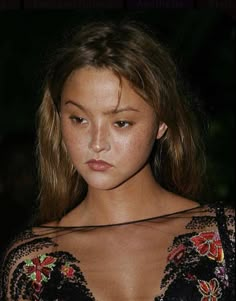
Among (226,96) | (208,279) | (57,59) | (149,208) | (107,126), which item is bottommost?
(208,279)

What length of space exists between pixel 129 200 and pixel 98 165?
0.25 meters

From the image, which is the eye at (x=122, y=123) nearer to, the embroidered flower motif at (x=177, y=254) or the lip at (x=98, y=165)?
the lip at (x=98, y=165)

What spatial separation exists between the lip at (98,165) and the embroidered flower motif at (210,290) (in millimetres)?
419

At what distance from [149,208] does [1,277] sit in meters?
0.53

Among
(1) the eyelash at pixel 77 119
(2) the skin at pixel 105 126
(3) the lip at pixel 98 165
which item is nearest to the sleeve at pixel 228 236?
(2) the skin at pixel 105 126

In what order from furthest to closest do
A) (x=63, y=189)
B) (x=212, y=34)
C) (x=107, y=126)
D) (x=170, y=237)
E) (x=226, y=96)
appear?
(x=226, y=96) < (x=212, y=34) < (x=63, y=189) < (x=170, y=237) < (x=107, y=126)

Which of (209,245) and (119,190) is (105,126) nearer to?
(119,190)

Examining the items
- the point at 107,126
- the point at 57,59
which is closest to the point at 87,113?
the point at 107,126

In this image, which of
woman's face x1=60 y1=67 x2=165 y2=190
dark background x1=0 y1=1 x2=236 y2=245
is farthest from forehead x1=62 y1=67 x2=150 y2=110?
dark background x1=0 y1=1 x2=236 y2=245

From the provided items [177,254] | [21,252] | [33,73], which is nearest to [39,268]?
[21,252]

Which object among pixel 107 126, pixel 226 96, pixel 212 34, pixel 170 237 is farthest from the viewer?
pixel 226 96

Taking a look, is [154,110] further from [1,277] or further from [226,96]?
[226,96]

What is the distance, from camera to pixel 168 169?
110 inches

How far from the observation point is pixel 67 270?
102 inches
